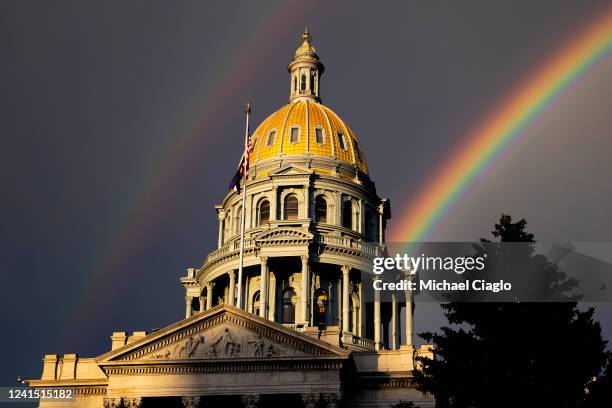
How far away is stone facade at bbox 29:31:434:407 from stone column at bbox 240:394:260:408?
64 mm

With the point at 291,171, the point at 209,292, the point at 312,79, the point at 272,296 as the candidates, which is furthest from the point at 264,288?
the point at 312,79

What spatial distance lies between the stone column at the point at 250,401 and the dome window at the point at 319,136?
33.3 meters

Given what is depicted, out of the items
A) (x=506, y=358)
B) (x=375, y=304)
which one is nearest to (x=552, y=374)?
(x=506, y=358)

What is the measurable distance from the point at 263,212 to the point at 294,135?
7255 mm

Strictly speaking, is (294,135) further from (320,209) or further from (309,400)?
(309,400)

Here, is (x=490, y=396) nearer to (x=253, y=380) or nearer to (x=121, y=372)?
(x=253, y=380)

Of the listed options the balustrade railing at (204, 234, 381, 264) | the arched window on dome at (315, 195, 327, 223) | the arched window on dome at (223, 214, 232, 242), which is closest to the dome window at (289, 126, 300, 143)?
the arched window on dome at (315, 195, 327, 223)

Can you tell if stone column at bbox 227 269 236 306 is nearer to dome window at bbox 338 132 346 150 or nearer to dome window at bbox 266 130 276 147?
dome window at bbox 266 130 276 147

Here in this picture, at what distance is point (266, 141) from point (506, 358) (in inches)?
1863

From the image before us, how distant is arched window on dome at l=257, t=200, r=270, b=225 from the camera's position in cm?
8781

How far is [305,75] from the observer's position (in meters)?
98.8

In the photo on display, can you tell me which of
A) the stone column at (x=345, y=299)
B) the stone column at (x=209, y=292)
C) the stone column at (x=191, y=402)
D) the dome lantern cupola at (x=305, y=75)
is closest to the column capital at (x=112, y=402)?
the stone column at (x=191, y=402)

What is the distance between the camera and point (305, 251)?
82062mm

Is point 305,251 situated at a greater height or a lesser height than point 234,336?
greater
